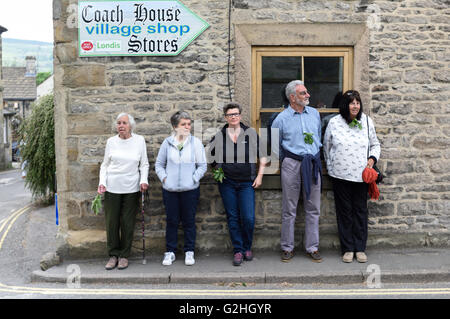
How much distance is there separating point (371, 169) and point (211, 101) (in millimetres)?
2174

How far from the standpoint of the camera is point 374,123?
6.36 m

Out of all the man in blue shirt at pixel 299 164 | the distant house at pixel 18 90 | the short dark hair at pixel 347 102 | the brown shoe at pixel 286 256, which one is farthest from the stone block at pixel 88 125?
the distant house at pixel 18 90

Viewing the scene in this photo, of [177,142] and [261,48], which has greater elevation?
[261,48]

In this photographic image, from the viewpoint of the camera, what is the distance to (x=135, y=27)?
20.6 ft

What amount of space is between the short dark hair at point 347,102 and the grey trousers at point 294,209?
86cm

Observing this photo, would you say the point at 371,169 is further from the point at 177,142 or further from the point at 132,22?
the point at 132,22

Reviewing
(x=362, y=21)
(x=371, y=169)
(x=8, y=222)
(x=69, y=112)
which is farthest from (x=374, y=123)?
(x=8, y=222)

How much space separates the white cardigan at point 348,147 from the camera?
5.91 m

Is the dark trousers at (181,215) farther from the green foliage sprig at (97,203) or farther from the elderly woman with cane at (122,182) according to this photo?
the green foliage sprig at (97,203)

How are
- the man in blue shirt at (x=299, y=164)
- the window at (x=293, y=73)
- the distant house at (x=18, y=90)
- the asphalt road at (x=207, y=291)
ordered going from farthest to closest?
the distant house at (x=18, y=90) → the window at (x=293, y=73) → the man in blue shirt at (x=299, y=164) → the asphalt road at (x=207, y=291)

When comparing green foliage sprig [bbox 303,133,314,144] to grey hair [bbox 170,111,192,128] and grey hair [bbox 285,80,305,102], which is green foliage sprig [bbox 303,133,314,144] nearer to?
grey hair [bbox 285,80,305,102]

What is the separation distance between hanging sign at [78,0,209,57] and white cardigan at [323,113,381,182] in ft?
6.97

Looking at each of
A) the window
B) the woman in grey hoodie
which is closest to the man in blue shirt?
the window
